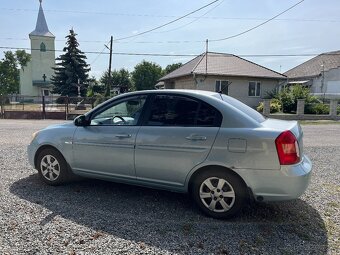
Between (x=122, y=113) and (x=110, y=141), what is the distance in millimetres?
487

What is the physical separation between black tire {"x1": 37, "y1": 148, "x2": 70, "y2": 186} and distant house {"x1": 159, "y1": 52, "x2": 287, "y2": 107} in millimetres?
20496

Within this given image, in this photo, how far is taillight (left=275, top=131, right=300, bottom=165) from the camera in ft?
11.0

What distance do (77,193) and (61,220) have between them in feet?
3.13

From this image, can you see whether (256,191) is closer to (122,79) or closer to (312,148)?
(312,148)

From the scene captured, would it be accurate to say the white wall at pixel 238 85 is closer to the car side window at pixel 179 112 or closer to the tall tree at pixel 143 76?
the car side window at pixel 179 112

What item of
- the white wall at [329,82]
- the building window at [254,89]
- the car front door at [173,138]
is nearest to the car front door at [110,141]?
the car front door at [173,138]

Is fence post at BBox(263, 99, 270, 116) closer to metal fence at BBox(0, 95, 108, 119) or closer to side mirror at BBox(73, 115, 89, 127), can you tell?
metal fence at BBox(0, 95, 108, 119)

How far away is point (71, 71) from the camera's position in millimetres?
39219

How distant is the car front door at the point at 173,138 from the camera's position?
3650 mm

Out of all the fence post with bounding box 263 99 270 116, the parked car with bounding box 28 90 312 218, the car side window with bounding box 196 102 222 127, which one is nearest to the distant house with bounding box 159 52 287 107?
the fence post with bounding box 263 99 270 116

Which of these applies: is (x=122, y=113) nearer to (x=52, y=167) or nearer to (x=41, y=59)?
(x=52, y=167)

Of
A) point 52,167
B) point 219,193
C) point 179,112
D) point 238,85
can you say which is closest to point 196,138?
point 179,112

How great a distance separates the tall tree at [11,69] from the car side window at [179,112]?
61911 mm

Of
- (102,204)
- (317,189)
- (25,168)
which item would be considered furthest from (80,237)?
(317,189)
